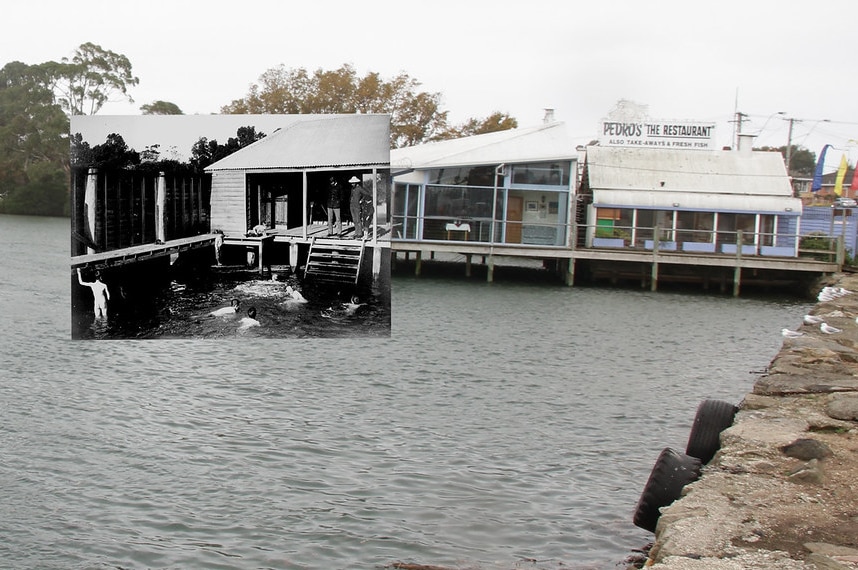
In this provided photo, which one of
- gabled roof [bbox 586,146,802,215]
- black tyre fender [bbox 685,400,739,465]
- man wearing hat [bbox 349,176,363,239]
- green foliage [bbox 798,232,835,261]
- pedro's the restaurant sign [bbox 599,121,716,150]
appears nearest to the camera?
black tyre fender [bbox 685,400,739,465]

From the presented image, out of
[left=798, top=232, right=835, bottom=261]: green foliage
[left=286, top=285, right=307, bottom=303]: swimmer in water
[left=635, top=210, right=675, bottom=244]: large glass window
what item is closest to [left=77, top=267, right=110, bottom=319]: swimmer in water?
[left=286, top=285, right=307, bottom=303]: swimmer in water

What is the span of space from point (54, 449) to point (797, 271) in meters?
29.3

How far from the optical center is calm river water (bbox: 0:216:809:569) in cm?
876

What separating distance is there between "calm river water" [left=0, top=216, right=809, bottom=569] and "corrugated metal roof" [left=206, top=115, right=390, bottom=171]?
332cm

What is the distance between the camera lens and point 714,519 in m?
7.44

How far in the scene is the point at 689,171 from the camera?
128 ft

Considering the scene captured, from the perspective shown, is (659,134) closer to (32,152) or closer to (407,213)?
(407,213)

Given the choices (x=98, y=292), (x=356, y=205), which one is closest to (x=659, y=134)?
(x=356, y=205)

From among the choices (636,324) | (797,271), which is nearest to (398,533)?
(636,324)

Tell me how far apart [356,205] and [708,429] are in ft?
15.2

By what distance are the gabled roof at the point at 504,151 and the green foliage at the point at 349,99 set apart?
602 centimetres

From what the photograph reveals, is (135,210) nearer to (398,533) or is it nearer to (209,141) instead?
(209,141)

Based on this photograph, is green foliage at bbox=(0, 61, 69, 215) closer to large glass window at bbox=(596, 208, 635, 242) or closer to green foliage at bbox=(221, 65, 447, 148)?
green foliage at bbox=(221, 65, 447, 148)

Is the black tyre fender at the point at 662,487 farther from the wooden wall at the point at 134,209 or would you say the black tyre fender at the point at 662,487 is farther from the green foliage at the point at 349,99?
the green foliage at the point at 349,99
